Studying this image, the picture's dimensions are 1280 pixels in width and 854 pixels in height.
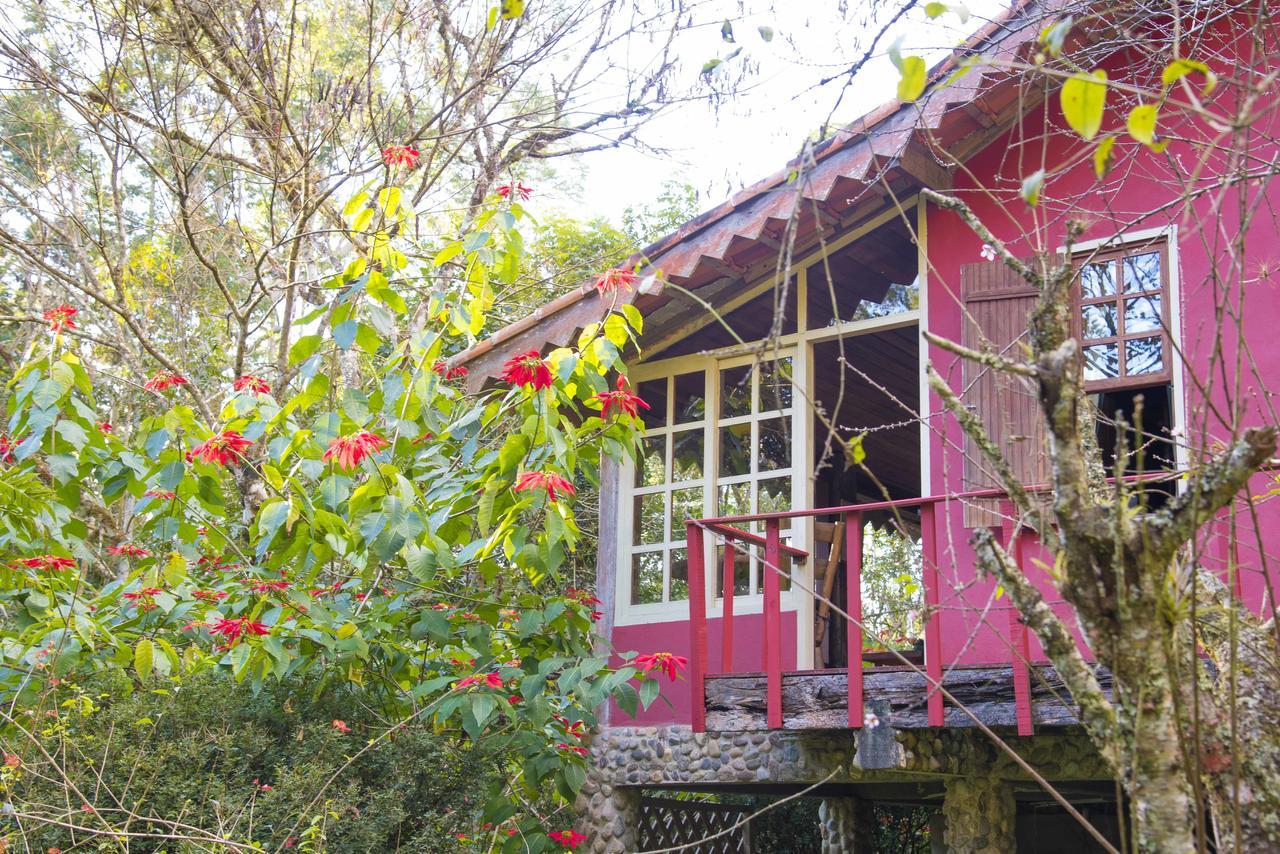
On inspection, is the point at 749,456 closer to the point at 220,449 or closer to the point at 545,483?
the point at 545,483

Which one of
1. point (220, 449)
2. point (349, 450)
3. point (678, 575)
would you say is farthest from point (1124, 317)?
point (220, 449)

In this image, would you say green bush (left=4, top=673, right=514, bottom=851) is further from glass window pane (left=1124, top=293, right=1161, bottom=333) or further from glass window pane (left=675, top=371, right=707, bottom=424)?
glass window pane (left=1124, top=293, right=1161, bottom=333)

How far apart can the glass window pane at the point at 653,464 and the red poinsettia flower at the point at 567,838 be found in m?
1.91

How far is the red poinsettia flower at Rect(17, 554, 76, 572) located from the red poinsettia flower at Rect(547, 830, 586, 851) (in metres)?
2.46

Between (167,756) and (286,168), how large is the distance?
17.1 ft

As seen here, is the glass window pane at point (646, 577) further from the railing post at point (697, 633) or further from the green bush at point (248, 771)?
the green bush at point (248, 771)

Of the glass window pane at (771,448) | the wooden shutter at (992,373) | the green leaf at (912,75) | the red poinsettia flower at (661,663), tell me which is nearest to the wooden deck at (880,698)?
the red poinsettia flower at (661,663)

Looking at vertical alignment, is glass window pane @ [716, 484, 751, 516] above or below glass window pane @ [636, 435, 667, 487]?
below

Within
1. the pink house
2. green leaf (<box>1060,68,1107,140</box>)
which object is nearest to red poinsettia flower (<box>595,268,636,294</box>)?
the pink house

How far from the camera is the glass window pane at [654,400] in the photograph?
6.84 meters

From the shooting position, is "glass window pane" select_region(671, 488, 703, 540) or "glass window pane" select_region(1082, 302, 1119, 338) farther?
"glass window pane" select_region(671, 488, 703, 540)

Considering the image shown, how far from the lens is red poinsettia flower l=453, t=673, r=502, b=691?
491 cm

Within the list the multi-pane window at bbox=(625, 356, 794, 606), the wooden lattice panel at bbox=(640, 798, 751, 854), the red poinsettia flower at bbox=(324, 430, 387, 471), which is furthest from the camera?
the wooden lattice panel at bbox=(640, 798, 751, 854)

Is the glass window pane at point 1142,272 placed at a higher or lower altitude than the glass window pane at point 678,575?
higher
